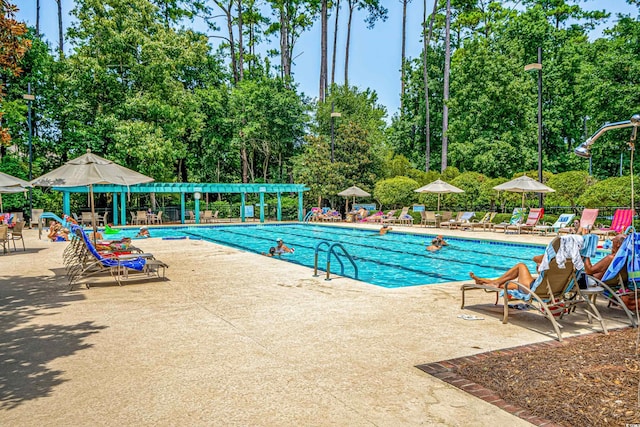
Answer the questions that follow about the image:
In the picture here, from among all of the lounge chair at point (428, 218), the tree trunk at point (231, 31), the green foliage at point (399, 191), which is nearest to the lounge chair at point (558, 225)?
the lounge chair at point (428, 218)

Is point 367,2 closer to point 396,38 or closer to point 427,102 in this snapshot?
point 396,38

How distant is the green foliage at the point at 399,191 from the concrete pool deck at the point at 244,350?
18478 mm

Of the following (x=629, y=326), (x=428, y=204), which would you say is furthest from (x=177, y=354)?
(x=428, y=204)

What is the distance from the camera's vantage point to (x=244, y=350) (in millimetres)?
4410

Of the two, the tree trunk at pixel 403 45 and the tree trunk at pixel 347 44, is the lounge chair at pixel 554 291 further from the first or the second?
the tree trunk at pixel 403 45

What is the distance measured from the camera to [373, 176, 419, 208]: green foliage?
2616 centimetres

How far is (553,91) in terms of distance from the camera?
31.7 metres

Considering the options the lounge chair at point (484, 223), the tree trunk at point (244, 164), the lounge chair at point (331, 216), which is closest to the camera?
the lounge chair at point (484, 223)

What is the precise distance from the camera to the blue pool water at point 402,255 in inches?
403

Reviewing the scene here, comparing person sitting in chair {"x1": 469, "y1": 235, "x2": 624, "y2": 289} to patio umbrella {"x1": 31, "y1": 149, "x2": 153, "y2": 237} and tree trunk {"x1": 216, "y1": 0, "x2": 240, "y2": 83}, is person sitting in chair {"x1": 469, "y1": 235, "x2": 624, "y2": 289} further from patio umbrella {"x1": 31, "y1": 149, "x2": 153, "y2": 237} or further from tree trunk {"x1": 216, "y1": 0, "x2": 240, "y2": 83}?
tree trunk {"x1": 216, "y1": 0, "x2": 240, "y2": 83}

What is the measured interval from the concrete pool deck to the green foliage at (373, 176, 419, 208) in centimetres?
1848

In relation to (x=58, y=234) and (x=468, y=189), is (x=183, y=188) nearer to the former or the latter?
(x=58, y=234)

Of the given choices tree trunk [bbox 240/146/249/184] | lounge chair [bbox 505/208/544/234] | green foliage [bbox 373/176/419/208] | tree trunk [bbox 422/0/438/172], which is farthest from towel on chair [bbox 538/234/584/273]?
tree trunk [bbox 422/0/438/172]

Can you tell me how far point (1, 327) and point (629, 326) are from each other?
7.16 metres
